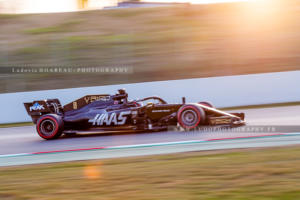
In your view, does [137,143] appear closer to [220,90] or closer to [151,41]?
[220,90]

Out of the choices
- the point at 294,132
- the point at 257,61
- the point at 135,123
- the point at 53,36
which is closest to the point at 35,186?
the point at 135,123

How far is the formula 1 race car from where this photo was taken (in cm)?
863

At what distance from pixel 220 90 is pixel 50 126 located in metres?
7.10

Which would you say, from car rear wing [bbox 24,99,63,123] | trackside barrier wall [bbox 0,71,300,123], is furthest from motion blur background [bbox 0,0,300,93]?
car rear wing [bbox 24,99,63,123]

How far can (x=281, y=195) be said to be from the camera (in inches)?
170

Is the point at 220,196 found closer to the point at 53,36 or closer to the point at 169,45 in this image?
the point at 169,45

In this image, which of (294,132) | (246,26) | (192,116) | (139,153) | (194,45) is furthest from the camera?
(246,26)

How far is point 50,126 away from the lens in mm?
9578

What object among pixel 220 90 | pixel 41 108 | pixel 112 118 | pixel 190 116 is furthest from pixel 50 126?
pixel 220 90

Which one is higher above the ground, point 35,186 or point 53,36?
point 53,36

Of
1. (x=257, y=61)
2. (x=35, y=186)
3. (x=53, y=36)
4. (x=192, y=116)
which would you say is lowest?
(x=35, y=186)

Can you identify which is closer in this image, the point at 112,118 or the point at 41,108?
the point at 112,118

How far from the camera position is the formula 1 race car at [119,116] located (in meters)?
8.63

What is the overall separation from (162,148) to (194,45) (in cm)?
1534
